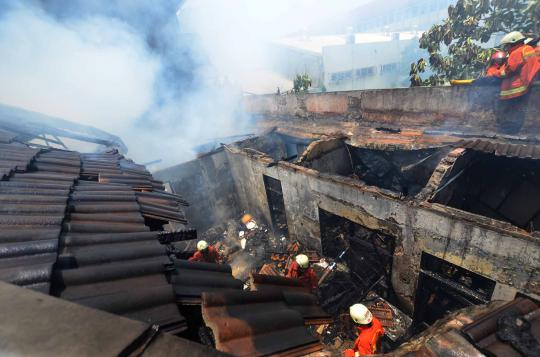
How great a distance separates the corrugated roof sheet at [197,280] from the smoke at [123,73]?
10.5 meters

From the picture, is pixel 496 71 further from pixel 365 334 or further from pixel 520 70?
pixel 365 334

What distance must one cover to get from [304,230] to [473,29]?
1080 cm

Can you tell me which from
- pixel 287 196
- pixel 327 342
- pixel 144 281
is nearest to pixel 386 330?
pixel 327 342

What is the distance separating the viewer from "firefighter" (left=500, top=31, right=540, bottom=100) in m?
6.49

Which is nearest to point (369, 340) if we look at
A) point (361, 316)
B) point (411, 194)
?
point (361, 316)

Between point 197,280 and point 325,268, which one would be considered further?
point 325,268

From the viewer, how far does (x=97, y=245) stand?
231cm

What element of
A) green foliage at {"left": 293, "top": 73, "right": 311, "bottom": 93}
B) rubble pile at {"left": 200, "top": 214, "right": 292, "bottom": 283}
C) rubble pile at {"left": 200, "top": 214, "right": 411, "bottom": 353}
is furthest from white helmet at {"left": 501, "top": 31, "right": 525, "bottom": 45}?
green foliage at {"left": 293, "top": 73, "right": 311, "bottom": 93}

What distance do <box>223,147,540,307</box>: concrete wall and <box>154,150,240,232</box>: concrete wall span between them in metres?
3.07

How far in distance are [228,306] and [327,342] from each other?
18.5ft

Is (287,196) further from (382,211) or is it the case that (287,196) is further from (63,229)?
(63,229)

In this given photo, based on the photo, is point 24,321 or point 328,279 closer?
point 24,321

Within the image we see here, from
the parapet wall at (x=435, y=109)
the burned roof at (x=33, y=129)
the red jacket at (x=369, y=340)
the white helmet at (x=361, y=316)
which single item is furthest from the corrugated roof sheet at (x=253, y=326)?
the parapet wall at (x=435, y=109)

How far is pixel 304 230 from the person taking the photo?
8969 mm
